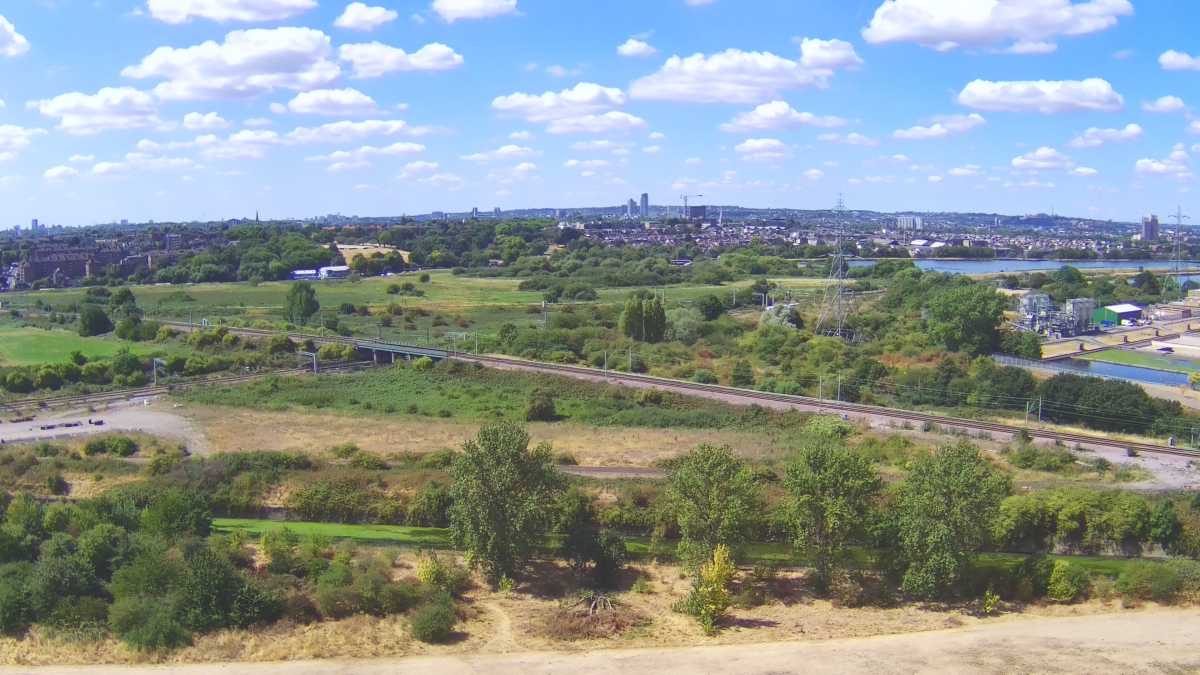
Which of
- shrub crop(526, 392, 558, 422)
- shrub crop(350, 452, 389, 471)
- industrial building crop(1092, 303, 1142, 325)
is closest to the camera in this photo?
shrub crop(350, 452, 389, 471)

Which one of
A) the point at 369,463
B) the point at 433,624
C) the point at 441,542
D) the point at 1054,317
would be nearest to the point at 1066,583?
the point at 433,624

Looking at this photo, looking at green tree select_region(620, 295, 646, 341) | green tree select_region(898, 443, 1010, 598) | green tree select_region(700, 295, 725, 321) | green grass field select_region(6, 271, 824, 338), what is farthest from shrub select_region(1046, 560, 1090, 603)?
green grass field select_region(6, 271, 824, 338)

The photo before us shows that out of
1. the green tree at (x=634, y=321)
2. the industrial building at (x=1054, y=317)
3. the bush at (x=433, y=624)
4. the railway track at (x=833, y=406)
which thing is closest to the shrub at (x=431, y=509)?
the bush at (x=433, y=624)

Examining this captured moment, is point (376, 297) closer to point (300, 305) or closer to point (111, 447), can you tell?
point (300, 305)

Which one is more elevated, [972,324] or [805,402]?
[972,324]

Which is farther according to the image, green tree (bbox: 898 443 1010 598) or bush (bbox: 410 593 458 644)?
green tree (bbox: 898 443 1010 598)

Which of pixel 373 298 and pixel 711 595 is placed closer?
pixel 711 595

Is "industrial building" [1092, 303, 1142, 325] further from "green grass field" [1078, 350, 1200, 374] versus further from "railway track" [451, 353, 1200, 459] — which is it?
"railway track" [451, 353, 1200, 459]
